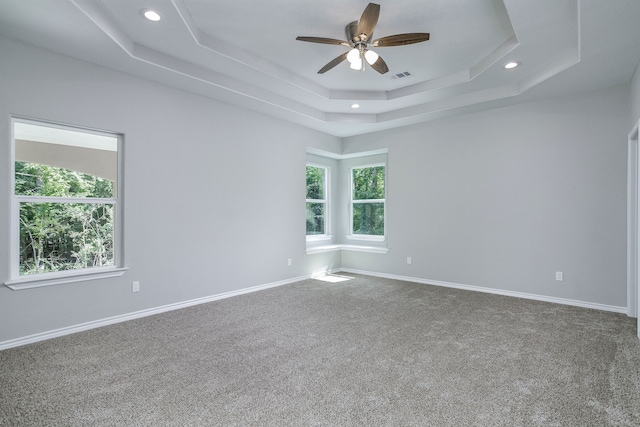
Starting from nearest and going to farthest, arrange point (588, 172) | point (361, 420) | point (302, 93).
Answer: point (361, 420) → point (588, 172) → point (302, 93)

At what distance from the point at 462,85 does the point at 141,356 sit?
15.0 feet

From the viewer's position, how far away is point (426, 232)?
17.9 ft

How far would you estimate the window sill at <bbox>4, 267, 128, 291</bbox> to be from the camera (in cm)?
289

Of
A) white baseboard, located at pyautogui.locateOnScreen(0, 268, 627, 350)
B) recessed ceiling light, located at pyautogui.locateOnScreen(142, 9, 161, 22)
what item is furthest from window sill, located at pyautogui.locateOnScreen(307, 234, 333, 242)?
recessed ceiling light, located at pyautogui.locateOnScreen(142, 9, 161, 22)

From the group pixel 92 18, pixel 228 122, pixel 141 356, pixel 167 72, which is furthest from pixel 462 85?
pixel 141 356

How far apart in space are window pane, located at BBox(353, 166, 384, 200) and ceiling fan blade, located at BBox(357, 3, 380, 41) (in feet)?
12.4

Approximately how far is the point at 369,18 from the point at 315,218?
4438 mm

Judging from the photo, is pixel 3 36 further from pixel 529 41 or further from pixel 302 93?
pixel 529 41

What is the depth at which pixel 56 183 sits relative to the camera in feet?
10.5

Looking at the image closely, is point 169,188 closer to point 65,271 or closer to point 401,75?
point 65,271

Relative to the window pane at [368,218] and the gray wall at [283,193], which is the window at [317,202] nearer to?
the window pane at [368,218]

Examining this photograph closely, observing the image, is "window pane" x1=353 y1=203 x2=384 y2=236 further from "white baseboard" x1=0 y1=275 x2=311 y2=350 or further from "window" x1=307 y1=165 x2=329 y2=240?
"white baseboard" x1=0 y1=275 x2=311 y2=350

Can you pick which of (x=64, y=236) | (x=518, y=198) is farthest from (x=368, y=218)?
(x=64, y=236)

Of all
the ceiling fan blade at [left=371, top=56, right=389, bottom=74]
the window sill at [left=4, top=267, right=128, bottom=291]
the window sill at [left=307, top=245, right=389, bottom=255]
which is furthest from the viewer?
the window sill at [left=307, top=245, right=389, bottom=255]
